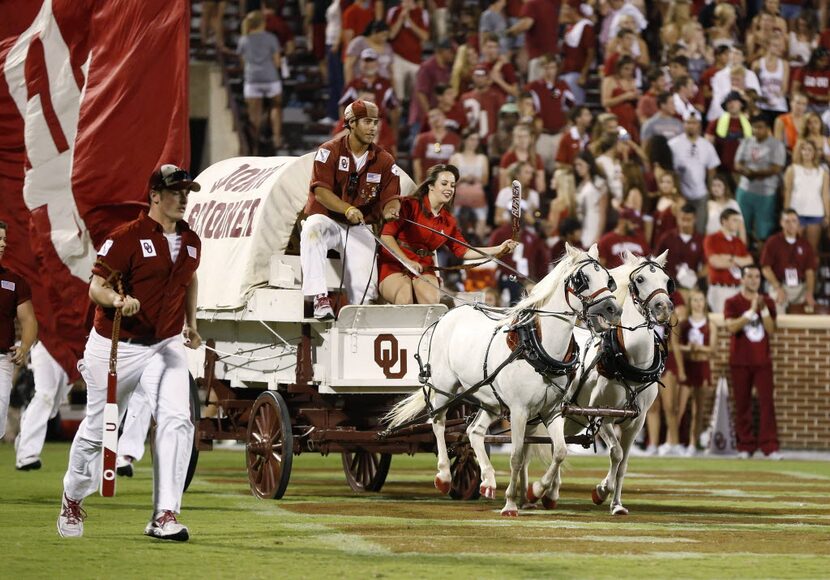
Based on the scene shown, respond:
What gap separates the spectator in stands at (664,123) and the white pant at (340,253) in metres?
10.2

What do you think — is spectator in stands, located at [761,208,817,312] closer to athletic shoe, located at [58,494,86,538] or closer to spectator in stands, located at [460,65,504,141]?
spectator in stands, located at [460,65,504,141]

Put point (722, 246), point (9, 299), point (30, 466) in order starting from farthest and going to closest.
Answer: point (722, 246) → point (30, 466) → point (9, 299)

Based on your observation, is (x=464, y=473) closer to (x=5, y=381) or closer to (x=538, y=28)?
(x=5, y=381)

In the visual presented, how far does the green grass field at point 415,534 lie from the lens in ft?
29.1

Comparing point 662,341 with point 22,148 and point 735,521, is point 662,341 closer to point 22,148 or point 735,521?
point 735,521

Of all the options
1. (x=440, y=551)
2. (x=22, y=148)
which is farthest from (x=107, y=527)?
(x=22, y=148)

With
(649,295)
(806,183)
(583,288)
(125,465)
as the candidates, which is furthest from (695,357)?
(583,288)

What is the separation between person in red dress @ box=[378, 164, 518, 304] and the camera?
13.4 metres

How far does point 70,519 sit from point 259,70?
15.2m

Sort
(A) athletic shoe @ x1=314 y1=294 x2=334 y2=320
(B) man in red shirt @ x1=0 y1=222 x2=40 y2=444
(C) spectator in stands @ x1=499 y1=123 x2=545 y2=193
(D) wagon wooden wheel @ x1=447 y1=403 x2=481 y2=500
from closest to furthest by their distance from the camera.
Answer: (A) athletic shoe @ x1=314 y1=294 x2=334 y2=320 → (B) man in red shirt @ x1=0 y1=222 x2=40 y2=444 → (D) wagon wooden wheel @ x1=447 y1=403 x2=481 y2=500 → (C) spectator in stands @ x1=499 y1=123 x2=545 y2=193

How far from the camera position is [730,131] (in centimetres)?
2333

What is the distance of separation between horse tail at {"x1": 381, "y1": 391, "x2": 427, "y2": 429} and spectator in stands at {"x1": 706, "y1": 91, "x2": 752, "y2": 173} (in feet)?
37.3

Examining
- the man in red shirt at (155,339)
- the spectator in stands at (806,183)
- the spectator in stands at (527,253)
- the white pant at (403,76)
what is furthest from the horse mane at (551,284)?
the white pant at (403,76)

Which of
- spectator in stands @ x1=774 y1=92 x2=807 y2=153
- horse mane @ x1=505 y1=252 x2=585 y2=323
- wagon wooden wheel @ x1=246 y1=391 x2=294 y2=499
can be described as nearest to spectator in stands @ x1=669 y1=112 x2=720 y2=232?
spectator in stands @ x1=774 y1=92 x2=807 y2=153
